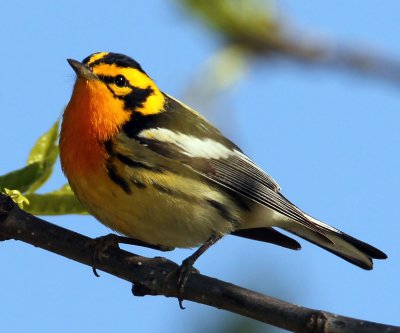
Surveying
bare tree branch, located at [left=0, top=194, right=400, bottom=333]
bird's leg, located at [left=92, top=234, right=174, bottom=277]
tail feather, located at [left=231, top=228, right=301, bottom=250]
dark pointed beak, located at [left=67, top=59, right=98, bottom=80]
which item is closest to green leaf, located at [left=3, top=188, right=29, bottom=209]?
bare tree branch, located at [left=0, top=194, right=400, bottom=333]

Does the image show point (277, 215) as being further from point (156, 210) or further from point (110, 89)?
point (110, 89)

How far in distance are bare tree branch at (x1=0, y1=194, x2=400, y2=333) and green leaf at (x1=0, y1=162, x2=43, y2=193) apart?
0.19 feet

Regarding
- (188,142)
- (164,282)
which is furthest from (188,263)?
(188,142)

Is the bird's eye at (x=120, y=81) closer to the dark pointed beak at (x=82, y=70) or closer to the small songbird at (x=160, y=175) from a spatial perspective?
the small songbird at (x=160, y=175)

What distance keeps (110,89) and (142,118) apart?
251 mm

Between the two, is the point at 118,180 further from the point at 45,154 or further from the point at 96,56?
the point at 96,56

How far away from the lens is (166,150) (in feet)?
12.5

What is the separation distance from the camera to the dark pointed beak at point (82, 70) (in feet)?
12.7

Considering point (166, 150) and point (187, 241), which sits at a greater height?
point (166, 150)

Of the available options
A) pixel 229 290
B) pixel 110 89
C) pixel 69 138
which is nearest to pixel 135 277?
pixel 229 290

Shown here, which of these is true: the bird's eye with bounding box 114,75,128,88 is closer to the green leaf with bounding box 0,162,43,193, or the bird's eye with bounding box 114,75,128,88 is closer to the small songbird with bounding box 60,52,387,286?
the small songbird with bounding box 60,52,387,286

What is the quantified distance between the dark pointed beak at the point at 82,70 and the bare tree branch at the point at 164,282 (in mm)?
1209

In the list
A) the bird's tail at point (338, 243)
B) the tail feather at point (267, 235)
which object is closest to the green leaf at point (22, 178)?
the tail feather at point (267, 235)

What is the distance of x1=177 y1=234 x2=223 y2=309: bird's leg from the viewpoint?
2.87 meters
